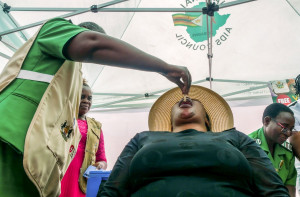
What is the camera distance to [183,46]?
3.50 metres

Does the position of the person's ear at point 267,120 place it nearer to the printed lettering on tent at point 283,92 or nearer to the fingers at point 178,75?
the printed lettering on tent at point 283,92

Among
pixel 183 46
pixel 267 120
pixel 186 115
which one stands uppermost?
pixel 183 46

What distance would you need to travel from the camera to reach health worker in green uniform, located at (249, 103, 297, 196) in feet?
7.37

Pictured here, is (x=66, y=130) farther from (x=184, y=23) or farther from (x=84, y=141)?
(x=184, y=23)

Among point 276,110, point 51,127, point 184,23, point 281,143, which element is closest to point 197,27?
point 184,23

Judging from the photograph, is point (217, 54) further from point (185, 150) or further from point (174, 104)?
point (185, 150)

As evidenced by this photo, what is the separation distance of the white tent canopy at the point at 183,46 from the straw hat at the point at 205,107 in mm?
1290

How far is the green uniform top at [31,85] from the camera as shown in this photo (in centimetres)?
75

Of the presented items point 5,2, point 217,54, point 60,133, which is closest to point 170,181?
point 60,133

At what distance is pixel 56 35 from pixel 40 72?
0.47 ft

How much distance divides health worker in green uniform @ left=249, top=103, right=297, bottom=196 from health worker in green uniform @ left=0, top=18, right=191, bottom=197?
1.80 meters

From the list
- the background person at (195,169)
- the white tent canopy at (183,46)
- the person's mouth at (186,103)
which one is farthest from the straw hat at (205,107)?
the white tent canopy at (183,46)

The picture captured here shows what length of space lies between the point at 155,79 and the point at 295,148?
2.25 metres

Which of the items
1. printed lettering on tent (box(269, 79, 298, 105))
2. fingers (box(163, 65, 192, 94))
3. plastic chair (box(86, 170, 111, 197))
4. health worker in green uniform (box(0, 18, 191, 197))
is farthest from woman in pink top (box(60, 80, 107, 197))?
printed lettering on tent (box(269, 79, 298, 105))
